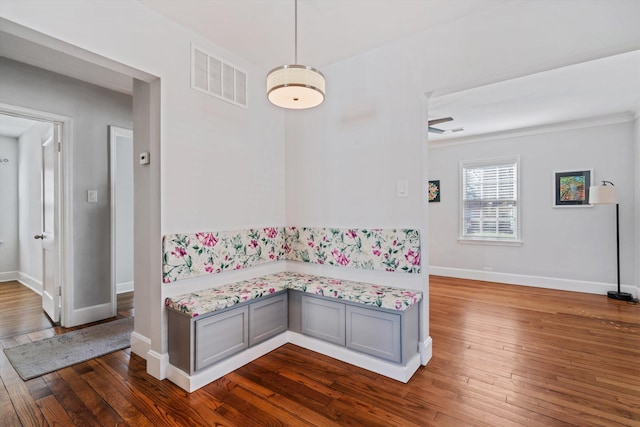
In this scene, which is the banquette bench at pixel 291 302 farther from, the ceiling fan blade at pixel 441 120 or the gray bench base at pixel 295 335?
the ceiling fan blade at pixel 441 120

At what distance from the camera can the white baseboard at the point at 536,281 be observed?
14.4ft

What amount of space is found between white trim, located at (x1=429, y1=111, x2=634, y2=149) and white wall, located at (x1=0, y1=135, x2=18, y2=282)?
7481 millimetres

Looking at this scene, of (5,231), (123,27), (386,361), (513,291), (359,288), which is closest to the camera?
(123,27)

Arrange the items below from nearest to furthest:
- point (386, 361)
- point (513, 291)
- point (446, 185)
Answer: point (386, 361), point (513, 291), point (446, 185)

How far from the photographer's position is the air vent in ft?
8.06

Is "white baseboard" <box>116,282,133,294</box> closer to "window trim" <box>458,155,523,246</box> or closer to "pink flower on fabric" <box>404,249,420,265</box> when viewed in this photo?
"pink flower on fabric" <box>404,249,420,265</box>

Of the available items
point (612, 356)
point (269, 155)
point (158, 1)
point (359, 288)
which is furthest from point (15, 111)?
point (612, 356)

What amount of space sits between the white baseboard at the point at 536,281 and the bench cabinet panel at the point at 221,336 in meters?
4.49

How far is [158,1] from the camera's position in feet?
6.76

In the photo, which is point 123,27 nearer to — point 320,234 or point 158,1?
point 158,1

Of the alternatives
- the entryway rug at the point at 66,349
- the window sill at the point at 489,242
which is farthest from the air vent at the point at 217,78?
the window sill at the point at 489,242

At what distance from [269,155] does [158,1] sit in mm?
1474

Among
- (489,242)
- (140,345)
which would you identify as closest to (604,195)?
(489,242)

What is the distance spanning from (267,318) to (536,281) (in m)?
4.54
